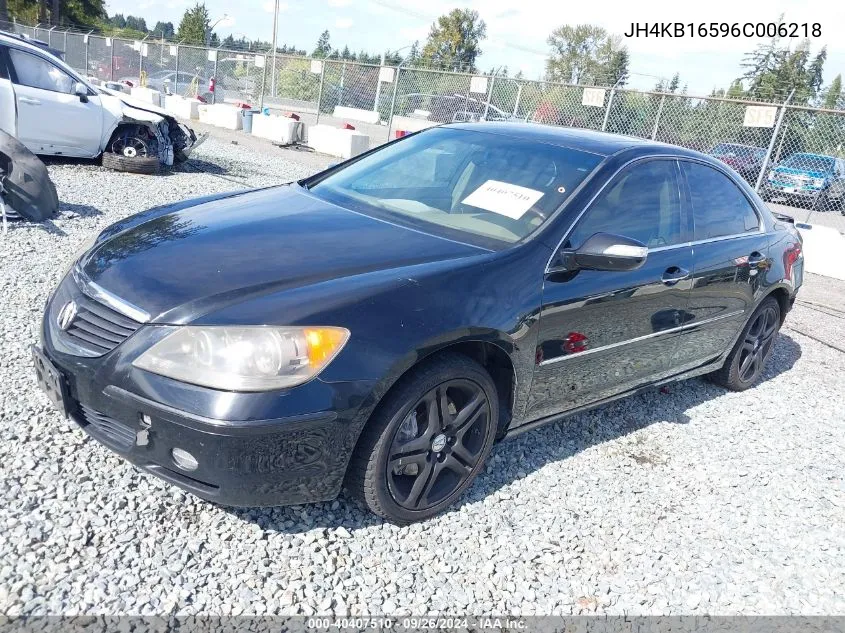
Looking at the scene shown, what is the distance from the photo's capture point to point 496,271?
2824 millimetres

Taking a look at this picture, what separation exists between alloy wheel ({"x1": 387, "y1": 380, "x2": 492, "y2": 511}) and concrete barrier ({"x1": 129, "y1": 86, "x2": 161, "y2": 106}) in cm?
2082

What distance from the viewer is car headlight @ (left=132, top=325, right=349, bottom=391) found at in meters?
2.26

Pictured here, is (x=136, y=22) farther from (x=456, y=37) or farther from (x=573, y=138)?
(x=573, y=138)

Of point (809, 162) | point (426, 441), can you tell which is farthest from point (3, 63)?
point (809, 162)

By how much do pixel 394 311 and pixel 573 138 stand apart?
6.06ft

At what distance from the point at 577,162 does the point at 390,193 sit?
3.21 ft

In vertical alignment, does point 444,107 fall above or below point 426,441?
above

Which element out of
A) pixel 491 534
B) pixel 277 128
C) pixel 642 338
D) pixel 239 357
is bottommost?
pixel 491 534

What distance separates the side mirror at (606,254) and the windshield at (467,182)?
230 mm

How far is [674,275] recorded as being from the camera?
3.68m

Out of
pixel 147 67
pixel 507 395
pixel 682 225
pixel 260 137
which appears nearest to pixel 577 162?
pixel 682 225

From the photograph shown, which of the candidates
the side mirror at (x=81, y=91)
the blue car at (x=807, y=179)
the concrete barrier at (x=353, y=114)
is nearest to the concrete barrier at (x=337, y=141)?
the side mirror at (x=81, y=91)

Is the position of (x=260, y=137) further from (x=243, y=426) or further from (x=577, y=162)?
(x=243, y=426)

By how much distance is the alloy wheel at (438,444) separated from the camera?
2.69m
